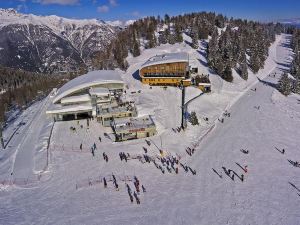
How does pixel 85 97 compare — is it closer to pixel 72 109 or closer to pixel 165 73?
pixel 72 109

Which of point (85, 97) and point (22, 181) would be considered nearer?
point (22, 181)

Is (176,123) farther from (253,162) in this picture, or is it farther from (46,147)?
(46,147)

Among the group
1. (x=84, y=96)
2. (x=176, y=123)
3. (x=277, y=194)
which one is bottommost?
(x=277, y=194)

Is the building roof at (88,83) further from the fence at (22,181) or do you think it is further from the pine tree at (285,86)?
the pine tree at (285,86)

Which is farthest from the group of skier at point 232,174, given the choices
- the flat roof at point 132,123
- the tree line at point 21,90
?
the tree line at point 21,90

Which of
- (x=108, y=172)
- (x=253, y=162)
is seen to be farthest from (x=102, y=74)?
(x=253, y=162)

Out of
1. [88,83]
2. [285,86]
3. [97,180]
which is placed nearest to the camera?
[97,180]

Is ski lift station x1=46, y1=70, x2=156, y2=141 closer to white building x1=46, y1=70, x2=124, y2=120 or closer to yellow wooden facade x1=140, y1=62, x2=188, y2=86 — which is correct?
white building x1=46, y1=70, x2=124, y2=120

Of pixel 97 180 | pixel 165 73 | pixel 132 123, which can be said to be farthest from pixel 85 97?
pixel 97 180

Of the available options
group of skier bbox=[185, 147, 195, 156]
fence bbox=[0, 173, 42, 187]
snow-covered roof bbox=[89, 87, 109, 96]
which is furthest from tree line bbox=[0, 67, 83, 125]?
group of skier bbox=[185, 147, 195, 156]
